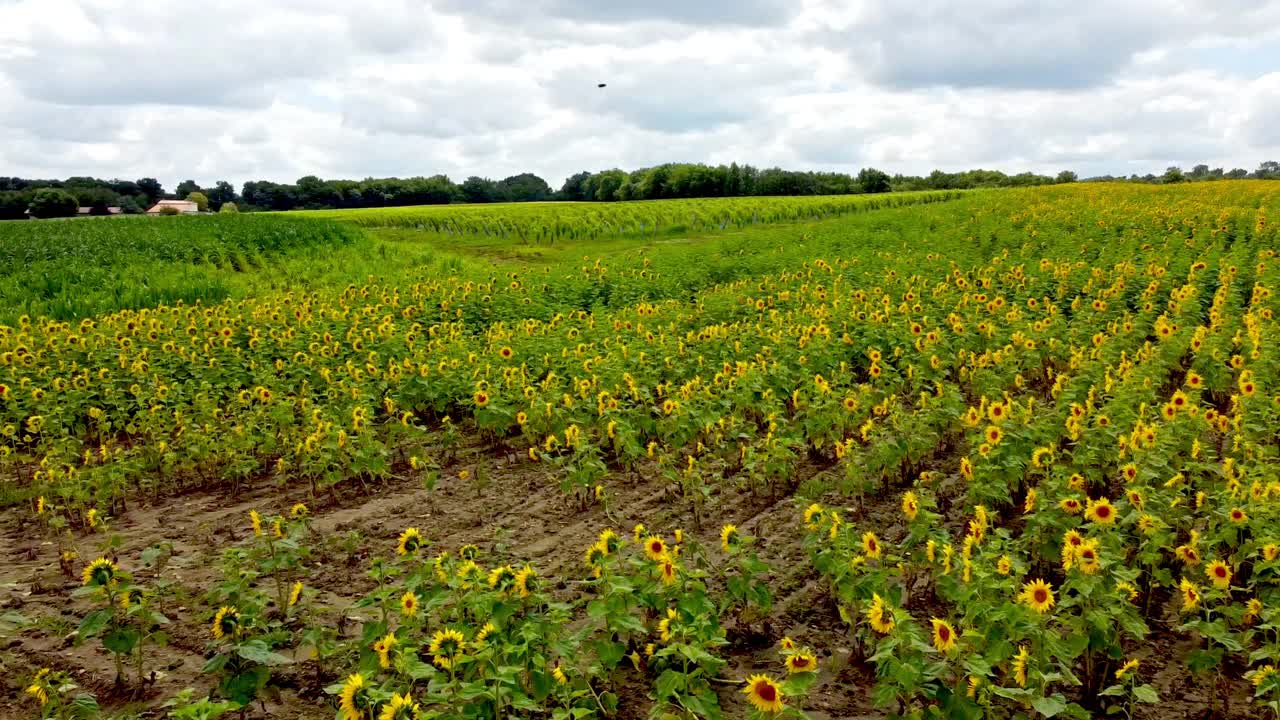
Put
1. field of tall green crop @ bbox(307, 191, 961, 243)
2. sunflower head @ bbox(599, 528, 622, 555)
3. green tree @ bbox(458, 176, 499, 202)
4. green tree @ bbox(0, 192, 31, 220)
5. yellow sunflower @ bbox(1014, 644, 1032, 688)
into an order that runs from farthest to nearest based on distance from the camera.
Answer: green tree @ bbox(458, 176, 499, 202) → green tree @ bbox(0, 192, 31, 220) → field of tall green crop @ bbox(307, 191, 961, 243) → sunflower head @ bbox(599, 528, 622, 555) → yellow sunflower @ bbox(1014, 644, 1032, 688)

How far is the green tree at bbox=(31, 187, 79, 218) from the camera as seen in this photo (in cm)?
6656

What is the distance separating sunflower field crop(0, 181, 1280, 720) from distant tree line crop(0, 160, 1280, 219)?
188 feet

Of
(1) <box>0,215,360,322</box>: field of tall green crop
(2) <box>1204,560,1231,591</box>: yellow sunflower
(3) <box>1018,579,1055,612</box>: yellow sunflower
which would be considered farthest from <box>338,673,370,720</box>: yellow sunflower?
(1) <box>0,215,360,322</box>: field of tall green crop

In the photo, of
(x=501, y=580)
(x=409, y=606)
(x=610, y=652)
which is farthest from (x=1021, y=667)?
(x=409, y=606)

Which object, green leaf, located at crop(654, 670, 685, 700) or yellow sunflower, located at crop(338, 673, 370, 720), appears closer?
yellow sunflower, located at crop(338, 673, 370, 720)

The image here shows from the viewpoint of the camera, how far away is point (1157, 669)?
3.91m

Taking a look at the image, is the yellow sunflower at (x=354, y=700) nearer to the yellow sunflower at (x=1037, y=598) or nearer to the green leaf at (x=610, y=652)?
the green leaf at (x=610, y=652)

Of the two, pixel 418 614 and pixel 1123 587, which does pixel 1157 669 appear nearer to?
pixel 1123 587

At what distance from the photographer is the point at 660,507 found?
590cm

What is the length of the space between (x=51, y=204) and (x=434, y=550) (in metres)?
79.0

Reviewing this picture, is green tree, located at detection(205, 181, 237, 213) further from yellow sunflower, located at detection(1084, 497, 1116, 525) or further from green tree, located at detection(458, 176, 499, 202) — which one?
yellow sunflower, located at detection(1084, 497, 1116, 525)

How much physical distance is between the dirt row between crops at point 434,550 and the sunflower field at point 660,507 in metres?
0.03

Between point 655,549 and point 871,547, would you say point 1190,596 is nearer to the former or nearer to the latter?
point 871,547

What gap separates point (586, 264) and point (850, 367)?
35.5 feet
